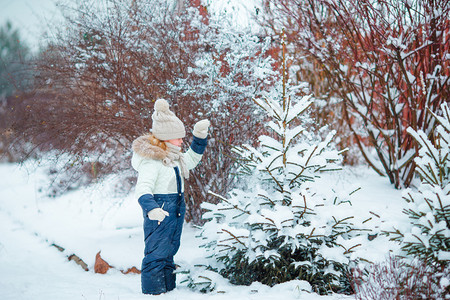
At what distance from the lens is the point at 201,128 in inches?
133

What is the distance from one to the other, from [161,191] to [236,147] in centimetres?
75

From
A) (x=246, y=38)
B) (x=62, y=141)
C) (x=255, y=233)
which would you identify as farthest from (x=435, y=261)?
(x=62, y=141)

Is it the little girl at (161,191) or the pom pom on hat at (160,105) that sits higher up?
the pom pom on hat at (160,105)

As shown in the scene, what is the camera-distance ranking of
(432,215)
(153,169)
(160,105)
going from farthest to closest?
(160,105)
(153,169)
(432,215)

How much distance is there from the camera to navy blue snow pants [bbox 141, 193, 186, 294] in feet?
10.5

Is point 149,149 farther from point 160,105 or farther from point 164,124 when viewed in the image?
point 160,105

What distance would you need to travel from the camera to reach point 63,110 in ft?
16.5

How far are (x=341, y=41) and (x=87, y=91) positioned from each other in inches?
160

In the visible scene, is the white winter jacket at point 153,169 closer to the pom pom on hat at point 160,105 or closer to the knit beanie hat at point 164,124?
the knit beanie hat at point 164,124

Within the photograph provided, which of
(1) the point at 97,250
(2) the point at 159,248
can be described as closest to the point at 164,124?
(2) the point at 159,248

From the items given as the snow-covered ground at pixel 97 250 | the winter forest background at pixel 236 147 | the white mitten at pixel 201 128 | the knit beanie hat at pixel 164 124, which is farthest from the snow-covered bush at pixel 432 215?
the knit beanie hat at pixel 164 124

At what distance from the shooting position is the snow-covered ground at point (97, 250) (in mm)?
2996

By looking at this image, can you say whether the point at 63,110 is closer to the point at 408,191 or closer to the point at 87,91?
the point at 87,91

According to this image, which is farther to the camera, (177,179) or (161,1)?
(161,1)
